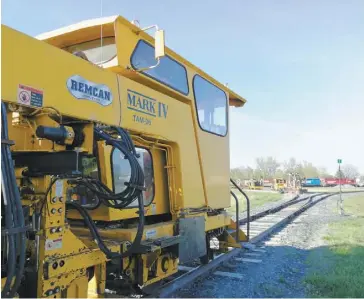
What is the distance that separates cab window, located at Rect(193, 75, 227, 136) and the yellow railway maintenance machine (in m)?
0.04

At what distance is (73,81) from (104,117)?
1.66 feet

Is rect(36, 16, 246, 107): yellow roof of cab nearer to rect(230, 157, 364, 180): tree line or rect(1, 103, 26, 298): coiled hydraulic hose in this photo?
rect(1, 103, 26, 298): coiled hydraulic hose

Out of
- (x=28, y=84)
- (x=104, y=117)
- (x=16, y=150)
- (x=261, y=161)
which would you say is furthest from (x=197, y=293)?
(x=261, y=161)

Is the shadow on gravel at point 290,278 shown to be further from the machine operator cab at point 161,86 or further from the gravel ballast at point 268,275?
the machine operator cab at point 161,86

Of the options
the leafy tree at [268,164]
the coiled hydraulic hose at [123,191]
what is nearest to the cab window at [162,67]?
the coiled hydraulic hose at [123,191]

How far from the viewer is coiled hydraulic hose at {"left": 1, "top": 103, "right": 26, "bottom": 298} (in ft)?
8.59

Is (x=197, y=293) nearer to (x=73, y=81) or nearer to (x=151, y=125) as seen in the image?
(x=151, y=125)

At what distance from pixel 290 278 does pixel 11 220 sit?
16.4ft

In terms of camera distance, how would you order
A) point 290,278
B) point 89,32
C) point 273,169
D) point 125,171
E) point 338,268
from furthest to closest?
1. point 273,169
2. point 338,268
3. point 290,278
4. point 89,32
5. point 125,171

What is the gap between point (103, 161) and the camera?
4223 millimetres

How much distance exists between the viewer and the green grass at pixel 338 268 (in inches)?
213

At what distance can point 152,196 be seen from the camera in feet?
16.5

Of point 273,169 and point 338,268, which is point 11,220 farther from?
point 273,169

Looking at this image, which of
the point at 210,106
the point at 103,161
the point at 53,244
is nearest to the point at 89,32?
the point at 103,161
